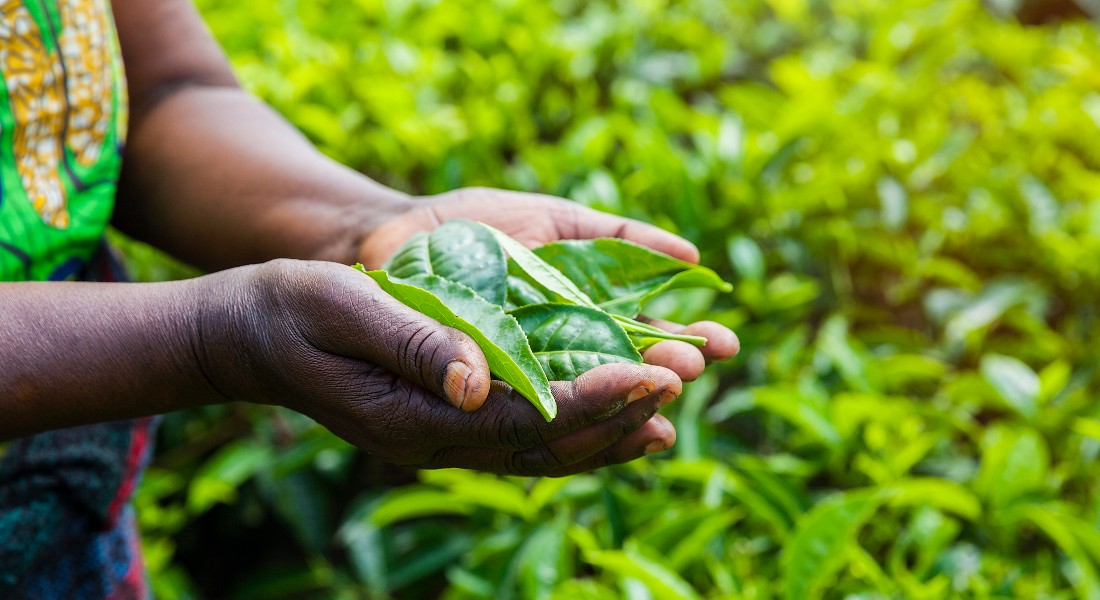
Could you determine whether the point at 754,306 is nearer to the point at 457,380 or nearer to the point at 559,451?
the point at 559,451

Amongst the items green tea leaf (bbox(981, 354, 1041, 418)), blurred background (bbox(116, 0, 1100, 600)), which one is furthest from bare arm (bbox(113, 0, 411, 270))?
green tea leaf (bbox(981, 354, 1041, 418))

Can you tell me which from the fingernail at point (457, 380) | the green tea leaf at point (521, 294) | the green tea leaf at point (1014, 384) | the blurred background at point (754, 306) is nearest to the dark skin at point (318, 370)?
the fingernail at point (457, 380)

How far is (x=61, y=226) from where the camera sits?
38.0 inches

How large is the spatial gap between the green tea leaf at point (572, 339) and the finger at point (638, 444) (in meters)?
0.07

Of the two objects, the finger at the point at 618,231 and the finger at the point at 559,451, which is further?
the finger at the point at 618,231

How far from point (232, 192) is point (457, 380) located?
1.90ft

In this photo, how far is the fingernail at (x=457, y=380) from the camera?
690mm

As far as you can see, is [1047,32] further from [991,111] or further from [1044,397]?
[1044,397]

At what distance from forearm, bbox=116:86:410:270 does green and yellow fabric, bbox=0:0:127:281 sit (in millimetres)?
99

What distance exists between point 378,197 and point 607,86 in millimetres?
1402

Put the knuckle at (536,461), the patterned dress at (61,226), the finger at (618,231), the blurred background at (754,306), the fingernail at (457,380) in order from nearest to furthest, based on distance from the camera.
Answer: the fingernail at (457,380) < the knuckle at (536,461) < the patterned dress at (61,226) < the finger at (618,231) < the blurred background at (754,306)

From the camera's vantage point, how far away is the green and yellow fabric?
90 centimetres

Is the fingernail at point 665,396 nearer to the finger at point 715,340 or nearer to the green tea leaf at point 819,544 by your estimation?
the finger at point 715,340

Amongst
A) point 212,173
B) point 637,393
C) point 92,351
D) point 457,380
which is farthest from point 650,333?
point 212,173
